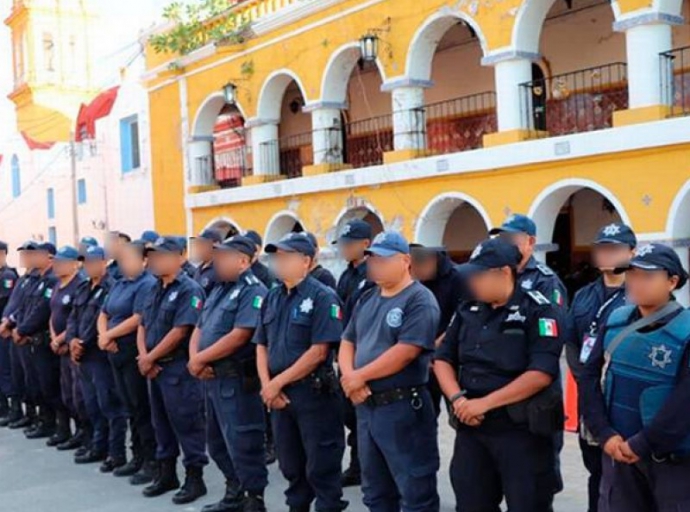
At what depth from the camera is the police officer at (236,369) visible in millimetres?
5992

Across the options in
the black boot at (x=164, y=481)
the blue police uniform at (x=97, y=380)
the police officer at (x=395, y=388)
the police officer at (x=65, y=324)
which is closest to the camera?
the police officer at (x=395, y=388)

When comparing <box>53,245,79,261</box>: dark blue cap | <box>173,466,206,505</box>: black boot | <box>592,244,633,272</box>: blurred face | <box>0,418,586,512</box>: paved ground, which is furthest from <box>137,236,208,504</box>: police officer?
<box>592,244,633,272</box>: blurred face

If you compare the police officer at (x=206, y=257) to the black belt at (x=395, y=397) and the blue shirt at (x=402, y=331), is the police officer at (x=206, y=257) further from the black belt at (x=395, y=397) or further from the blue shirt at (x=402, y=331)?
the black belt at (x=395, y=397)

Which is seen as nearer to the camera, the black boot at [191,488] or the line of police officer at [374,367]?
the line of police officer at [374,367]

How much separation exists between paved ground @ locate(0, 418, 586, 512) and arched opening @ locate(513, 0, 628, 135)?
678 cm

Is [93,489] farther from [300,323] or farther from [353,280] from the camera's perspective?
[300,323]

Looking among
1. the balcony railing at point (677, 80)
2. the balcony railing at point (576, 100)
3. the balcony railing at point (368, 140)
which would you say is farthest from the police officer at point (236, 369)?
the balcony railing at point (368, 140)

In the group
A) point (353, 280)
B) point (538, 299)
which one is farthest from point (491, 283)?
point (353, 280)

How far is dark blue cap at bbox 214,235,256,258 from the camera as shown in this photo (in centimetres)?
612

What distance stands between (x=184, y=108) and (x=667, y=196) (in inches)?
467

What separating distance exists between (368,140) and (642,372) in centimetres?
1461

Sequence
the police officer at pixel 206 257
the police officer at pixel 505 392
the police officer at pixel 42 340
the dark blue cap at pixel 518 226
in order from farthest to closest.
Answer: the police officer at pixel 42 340 < the police officer at pixel 206 257 < the dark blue cap at pixel 518 226 < the police officer at pixel 505 392

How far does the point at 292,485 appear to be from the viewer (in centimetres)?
572

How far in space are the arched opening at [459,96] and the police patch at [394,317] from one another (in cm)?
1087
